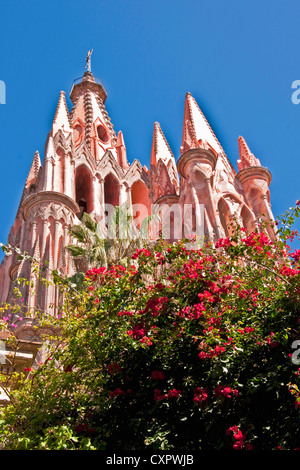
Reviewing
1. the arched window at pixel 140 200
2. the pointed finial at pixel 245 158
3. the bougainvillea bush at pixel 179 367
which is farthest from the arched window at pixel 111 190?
the bougainvillea bush at pixel 179 367

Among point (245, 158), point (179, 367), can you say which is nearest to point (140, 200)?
point (245, 158)

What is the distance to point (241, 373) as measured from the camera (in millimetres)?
8320

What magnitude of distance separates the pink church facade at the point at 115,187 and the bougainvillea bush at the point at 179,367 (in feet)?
41.6

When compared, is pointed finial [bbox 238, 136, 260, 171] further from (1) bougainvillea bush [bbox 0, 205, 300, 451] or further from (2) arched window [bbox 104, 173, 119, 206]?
(1) bougainvillea bush [bbox 0, 205, 300, 451]

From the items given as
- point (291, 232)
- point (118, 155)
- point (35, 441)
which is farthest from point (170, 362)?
point (118, 155)

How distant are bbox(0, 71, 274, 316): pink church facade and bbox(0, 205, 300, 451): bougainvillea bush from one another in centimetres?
1268

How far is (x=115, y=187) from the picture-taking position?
113ft

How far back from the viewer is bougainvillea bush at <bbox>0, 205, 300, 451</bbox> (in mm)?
7805

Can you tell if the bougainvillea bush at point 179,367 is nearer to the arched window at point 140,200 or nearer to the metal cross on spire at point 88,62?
the arched window at point 140,200

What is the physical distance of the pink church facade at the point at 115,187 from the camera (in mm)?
25500

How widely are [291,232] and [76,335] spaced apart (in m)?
3.89

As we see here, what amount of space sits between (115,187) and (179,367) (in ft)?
85.6

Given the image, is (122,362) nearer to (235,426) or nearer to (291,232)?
(235,426)

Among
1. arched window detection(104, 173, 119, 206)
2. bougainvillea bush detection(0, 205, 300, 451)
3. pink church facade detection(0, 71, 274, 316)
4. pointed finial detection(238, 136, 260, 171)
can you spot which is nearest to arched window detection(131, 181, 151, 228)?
pink church facade detection(0, 71, 274, 316)
